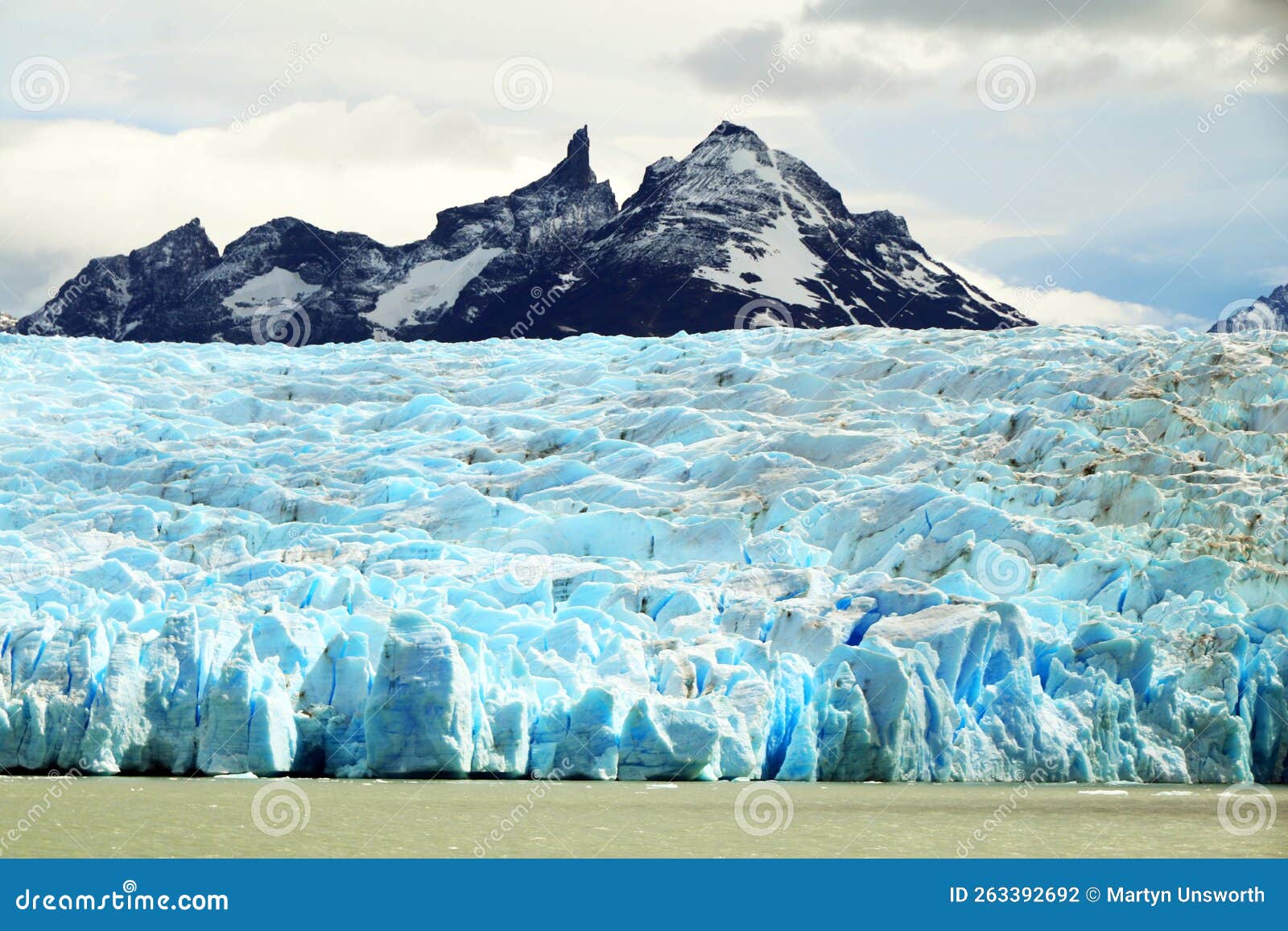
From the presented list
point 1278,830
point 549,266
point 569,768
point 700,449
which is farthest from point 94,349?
point 549,266

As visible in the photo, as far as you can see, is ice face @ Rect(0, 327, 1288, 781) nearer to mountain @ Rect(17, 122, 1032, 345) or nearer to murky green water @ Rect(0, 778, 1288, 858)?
murky green water @ Rect(0, 778, 1288, 858)

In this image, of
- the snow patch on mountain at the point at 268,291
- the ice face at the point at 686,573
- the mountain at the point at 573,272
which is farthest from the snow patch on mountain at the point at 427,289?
the ice face at the point at 686,573

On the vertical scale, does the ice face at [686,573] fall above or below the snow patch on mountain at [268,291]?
below

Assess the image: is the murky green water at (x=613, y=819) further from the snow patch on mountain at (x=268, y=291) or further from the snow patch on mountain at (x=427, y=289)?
the snow patch on mountain at (x=268, y=291)

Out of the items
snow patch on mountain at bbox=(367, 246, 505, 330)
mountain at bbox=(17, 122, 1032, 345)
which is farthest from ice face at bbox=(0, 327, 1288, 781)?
snow patch on mountain at bbox=(367, 246, 505, 330)

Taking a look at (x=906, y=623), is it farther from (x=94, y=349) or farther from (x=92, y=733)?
(x=94, y=349)

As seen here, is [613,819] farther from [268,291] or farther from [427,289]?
[268,291]

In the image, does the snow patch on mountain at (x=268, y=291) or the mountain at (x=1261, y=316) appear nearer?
the mountain at (x=1261, y=316)
